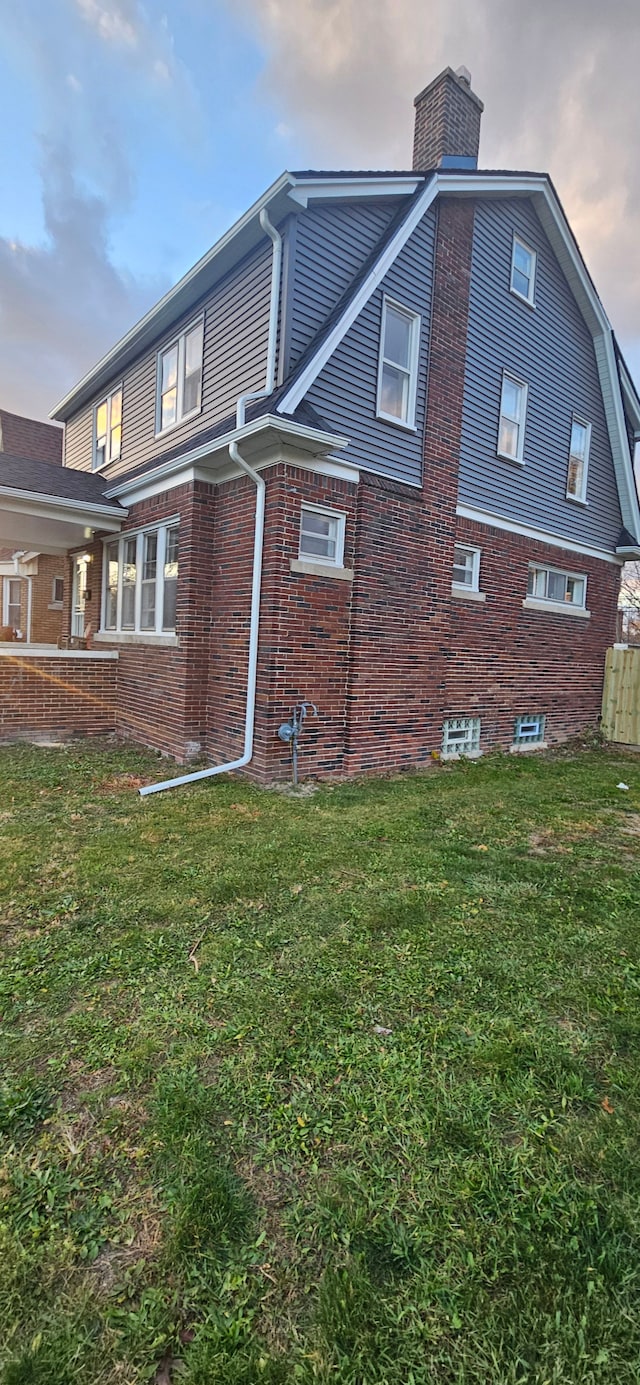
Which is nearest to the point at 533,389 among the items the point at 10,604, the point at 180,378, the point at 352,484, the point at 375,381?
the point at 375,381

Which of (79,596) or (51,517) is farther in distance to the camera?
(79,596)

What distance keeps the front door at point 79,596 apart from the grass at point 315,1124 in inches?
326

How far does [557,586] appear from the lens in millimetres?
10969

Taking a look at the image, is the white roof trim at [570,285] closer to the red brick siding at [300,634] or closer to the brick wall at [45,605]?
the red brick siding at [300,634]

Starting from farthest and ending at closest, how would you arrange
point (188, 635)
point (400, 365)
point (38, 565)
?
1. point (38, 565)
2. point (400, 365)
3. point (188, 635)

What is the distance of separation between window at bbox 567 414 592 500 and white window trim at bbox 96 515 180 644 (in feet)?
24.8

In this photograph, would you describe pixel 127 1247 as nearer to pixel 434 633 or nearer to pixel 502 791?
pixel 502 791

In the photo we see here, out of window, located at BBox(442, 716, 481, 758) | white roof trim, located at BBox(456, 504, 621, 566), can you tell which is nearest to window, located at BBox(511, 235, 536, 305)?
white roof trim, located at BBox(456, 504, 621, 566)

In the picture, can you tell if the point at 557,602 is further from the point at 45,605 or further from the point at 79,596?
the point at 45,605

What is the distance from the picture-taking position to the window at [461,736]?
8.84 metres

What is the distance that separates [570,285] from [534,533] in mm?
4693

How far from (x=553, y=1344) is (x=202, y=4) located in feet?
53.4

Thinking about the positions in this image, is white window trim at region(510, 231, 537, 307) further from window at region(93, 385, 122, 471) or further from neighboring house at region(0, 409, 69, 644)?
neighboring house at region(0, 409, 69, 644)

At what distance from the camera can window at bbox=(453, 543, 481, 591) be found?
29.1ft
